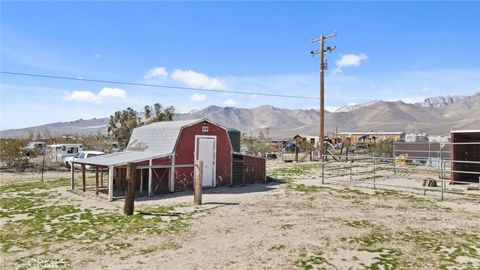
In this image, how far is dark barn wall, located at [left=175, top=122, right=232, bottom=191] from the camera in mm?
17859

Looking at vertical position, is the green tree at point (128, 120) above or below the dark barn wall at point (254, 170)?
above

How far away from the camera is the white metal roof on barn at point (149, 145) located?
17.1m

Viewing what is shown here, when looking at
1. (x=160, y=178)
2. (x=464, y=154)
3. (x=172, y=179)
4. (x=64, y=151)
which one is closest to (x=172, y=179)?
(x=172, y=179)

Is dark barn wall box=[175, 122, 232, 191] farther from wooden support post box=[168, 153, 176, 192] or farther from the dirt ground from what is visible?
the dirt ground

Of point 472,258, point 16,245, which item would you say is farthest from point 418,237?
point 16,245

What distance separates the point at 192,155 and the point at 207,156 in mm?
918

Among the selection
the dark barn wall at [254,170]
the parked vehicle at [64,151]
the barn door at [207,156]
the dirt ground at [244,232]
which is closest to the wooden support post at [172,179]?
the dirt ground at [244,232]

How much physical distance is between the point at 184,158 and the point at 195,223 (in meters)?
6.97

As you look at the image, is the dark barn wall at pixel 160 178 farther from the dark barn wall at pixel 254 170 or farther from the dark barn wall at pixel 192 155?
the dark barn wall at pixel 254 170

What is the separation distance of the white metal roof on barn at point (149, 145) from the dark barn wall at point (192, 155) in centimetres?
34

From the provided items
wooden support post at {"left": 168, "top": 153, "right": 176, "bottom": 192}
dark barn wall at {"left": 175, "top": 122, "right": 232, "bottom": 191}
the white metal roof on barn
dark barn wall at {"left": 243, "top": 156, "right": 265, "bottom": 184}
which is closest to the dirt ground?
wooden support post at {"left": 168, "top": 153, "right": 176, "bottom": 192}

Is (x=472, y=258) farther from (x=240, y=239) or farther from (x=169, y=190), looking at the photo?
(x=169, y=190)

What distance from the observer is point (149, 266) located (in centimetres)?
759

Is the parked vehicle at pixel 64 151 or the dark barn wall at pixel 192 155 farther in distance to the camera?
the parked vehicle at pixel 64 151
